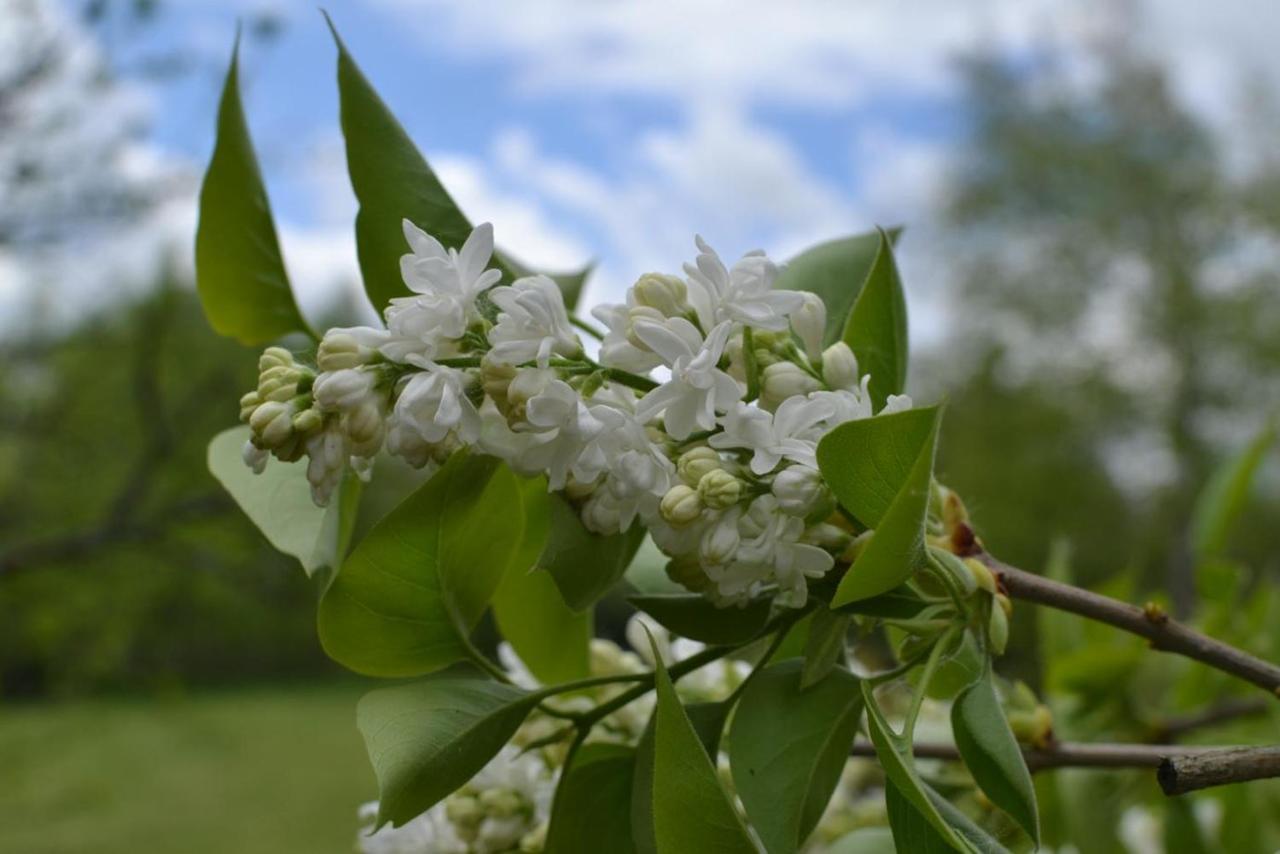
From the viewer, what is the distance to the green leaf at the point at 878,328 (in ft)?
0.88

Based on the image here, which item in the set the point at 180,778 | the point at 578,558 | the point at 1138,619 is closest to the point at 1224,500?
the point at 1138,619

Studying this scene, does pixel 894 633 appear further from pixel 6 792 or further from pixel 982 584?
pixel 6 792

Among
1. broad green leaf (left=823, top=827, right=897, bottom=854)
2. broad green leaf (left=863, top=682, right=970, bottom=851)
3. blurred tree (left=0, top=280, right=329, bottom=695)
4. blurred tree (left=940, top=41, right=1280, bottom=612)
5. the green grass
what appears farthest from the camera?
blurred tree (left=940, top=41, right=1280, bottom=612)

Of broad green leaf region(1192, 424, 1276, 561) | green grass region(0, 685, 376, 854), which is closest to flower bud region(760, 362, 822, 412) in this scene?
broad green leaf region(1192, 424, 1276, 561)

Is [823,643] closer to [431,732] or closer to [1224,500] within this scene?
[431,732]

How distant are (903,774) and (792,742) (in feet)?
0.18

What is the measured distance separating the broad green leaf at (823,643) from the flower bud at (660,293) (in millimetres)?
72

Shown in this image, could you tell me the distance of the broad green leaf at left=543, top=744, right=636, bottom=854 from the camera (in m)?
0.27

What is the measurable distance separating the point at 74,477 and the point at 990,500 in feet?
14.3

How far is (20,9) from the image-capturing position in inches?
69.2

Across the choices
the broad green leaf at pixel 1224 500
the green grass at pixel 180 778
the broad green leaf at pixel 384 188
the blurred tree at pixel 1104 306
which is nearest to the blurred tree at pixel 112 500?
the green grass at pixel 180 778

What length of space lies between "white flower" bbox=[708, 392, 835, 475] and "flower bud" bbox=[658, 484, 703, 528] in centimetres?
1

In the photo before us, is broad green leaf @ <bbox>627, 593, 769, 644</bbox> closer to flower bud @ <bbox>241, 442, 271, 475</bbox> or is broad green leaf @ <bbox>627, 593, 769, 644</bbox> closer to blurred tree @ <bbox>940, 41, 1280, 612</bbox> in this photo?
flower bud @ <bbox>241, 442, 271, 475</bbox>

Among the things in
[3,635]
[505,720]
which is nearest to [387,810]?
[505,720]
